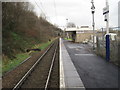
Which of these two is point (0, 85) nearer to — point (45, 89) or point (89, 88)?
point (45, 89)

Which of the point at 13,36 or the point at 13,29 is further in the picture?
the point at 13,29

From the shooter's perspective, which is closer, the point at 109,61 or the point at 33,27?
the point at 109,61

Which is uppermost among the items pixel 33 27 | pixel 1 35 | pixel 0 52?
pixel 33 27

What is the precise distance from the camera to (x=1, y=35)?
58.9 ft

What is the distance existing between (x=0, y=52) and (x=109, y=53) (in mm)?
10460

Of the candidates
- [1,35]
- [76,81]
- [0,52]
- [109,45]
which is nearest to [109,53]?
[109,45]

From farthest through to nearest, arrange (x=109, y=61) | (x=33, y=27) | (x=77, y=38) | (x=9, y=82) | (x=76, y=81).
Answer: (x=77, y=38), (x=33, y=27), (x=109, y=61), (x=9, y=82), (x=76, y=81)

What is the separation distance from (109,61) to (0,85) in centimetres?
880

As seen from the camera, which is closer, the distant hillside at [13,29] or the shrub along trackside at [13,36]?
the shrub along trackside at [13,36]

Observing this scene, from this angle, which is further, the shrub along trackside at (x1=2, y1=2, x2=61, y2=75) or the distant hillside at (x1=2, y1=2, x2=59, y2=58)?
the distant hillside at (x1=2, y1=2, x2=59, y2=58)

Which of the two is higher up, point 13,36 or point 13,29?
point 13,29

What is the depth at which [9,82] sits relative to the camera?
8297 mm

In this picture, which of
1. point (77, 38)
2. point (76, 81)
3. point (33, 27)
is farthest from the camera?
point (77, 38)

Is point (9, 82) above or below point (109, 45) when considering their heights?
below
